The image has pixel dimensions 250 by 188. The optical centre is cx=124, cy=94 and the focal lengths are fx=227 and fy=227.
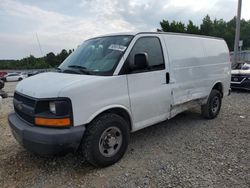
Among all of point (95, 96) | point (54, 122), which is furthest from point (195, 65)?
point (54, 122)

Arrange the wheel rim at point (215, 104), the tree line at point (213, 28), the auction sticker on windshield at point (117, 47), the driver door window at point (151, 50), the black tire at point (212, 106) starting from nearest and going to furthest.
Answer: the auction sticker on windshield at point (117, 47) < the driver door window at point (151, 50) < the black tire at point (212, 106) < the wheel rim at point (215, 104) < the tree line at point (213, 28)

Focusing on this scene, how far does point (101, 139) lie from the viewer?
3.42m

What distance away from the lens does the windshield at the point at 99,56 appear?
360 centimetres

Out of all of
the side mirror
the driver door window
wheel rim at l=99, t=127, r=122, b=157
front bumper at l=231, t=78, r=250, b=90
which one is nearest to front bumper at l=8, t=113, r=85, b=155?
wheel rim at l=99, t=127, r=122, b=157

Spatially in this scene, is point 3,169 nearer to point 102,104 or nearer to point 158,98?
point 102,104

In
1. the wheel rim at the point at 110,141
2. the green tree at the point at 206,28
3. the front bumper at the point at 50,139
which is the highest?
the green tree at the point at 206,28

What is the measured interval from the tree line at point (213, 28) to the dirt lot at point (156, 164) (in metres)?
34.7

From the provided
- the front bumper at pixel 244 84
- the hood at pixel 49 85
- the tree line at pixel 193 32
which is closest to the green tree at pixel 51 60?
the tree line at pixel 193 32

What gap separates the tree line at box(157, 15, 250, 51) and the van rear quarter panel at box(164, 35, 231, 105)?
3267 centimetres

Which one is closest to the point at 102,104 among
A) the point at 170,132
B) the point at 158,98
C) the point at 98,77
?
the point at 98,77

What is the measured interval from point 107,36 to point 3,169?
2.85 m

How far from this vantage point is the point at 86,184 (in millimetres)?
3127

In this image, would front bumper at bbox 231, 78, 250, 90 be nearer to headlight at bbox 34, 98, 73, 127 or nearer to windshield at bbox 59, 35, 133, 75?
windshield at bbox 59, 35, 133, 75

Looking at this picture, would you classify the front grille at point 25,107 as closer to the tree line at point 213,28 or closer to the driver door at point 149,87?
the driver door at point 149,87
